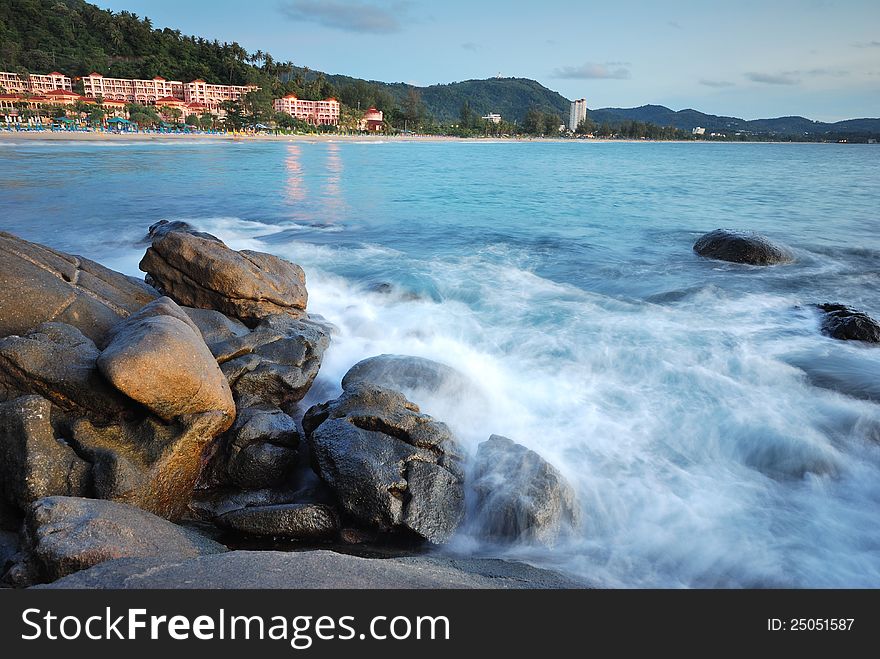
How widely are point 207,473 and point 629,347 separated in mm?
6265

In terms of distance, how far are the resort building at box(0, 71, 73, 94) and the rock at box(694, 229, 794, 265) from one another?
110 metres

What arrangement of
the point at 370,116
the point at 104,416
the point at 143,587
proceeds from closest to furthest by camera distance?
the point at 143,587, the point at 104,416, the point at 370,116

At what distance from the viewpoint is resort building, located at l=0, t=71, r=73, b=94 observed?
90188 mm

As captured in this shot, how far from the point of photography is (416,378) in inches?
251

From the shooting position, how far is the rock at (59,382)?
4.30m

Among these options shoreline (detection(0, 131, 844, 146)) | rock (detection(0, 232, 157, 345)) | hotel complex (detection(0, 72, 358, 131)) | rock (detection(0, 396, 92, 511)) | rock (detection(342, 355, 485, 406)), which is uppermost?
hotel complex (detection(0, 72, 358, 131))

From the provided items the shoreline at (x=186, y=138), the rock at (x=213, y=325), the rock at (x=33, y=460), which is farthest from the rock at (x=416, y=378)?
the shoreline at (x=186, y=138)

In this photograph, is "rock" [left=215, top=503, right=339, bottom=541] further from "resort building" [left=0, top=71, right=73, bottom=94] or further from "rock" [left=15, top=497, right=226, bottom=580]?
"resort building" [left=0, top=71, right=73, bottom=94]

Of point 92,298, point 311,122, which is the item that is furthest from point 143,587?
point 311,122

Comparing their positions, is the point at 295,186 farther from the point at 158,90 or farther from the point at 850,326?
the point at 158,90

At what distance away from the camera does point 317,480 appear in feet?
15.5

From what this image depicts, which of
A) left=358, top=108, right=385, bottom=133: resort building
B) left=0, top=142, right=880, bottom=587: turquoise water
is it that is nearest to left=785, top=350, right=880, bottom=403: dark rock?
left=0, top=142, right=880, bottom=587: turquoise water
